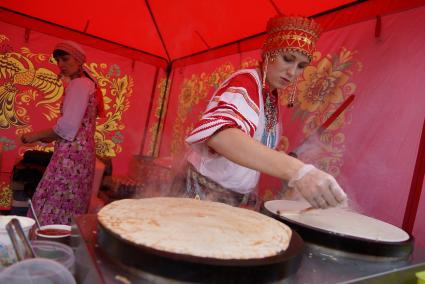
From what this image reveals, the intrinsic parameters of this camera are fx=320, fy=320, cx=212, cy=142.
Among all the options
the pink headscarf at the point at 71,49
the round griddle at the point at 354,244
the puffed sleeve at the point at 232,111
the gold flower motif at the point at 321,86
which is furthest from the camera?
the pink headscarf at the point at 71,49

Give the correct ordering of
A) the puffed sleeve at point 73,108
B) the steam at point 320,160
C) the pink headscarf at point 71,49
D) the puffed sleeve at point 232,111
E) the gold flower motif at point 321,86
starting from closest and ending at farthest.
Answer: the puffed sleeve at point 232,111 < the steam at point 320,160 < the gold flower motif at point 321,86 < the puffed sleeve at point 73,108 < the pink headscarf at point 71,49

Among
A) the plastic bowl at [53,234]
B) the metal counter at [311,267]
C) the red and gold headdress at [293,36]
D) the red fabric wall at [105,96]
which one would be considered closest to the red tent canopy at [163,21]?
the red fabric wall at [105,96]

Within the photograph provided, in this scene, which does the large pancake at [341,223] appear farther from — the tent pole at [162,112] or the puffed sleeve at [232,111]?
the tent pole at [162,112]

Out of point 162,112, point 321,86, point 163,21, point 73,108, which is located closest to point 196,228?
point 321,86

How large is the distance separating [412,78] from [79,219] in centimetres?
163

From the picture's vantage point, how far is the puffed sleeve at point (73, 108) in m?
2.18

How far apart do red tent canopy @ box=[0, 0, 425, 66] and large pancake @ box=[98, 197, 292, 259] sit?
164 cm

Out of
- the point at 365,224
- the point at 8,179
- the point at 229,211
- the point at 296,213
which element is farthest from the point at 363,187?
the point at 8,179

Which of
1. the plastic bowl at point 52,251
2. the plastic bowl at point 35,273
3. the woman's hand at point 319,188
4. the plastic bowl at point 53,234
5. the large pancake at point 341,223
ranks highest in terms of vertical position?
the woman's hand at point 319,188

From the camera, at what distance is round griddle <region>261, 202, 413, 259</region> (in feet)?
2.99

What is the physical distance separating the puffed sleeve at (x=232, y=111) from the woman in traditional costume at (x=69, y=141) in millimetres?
1328

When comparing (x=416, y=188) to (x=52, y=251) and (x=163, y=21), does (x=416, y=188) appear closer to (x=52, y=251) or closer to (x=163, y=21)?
(x=52, y=251)

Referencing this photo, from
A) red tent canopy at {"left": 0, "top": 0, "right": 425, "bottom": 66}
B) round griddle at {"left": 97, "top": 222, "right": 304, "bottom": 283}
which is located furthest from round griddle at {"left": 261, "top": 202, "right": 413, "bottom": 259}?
red tent canopy at {"left": 0, "top": 0, "right": 425, "bottom": 66}

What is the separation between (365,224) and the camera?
115 cm
